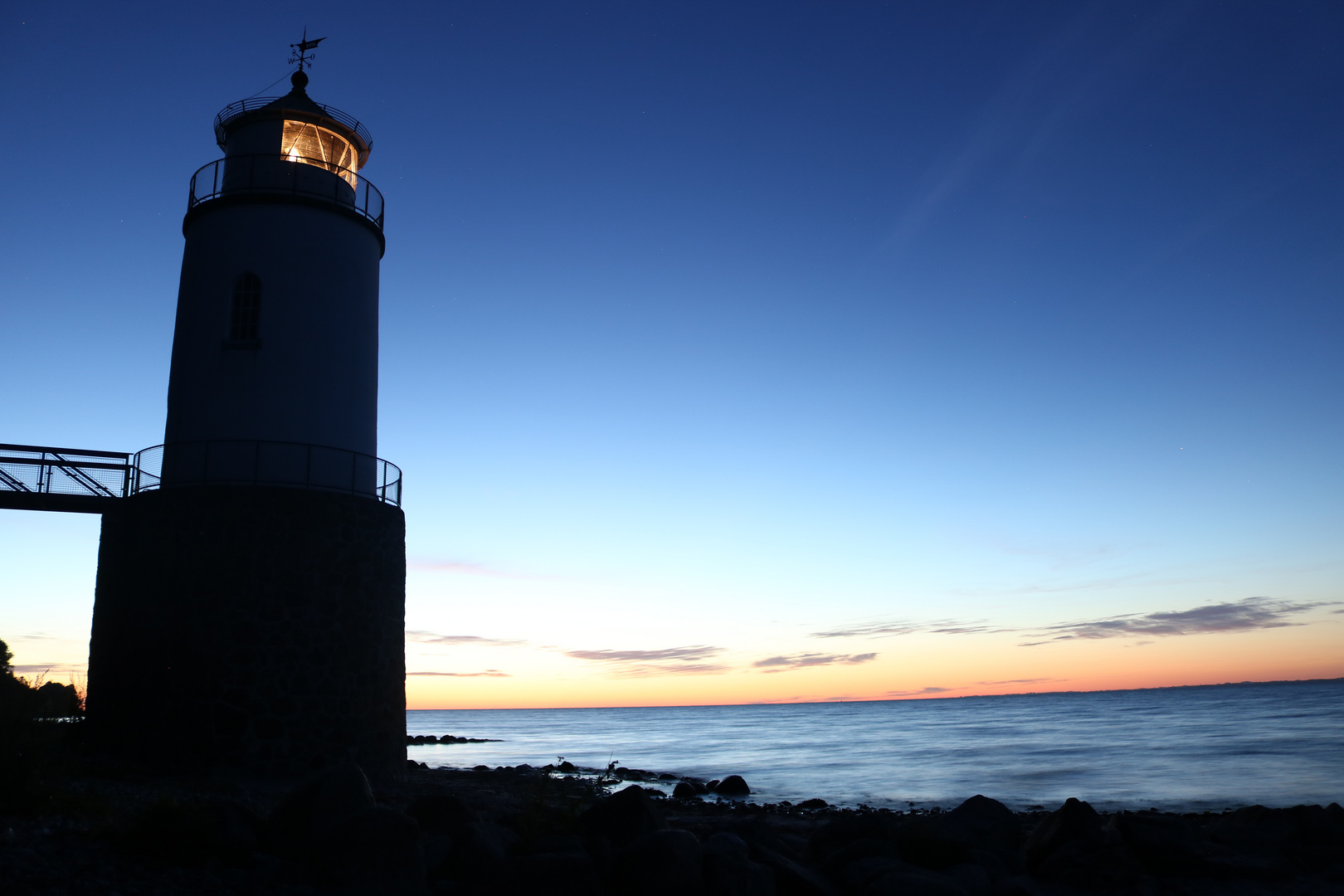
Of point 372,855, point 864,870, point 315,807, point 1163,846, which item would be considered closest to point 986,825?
point 1163,846

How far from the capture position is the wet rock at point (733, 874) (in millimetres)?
8297

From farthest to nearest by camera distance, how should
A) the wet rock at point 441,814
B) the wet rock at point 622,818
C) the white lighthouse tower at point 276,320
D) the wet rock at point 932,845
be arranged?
the white lighthouse tower at point 276,320 < the wet rock at point 932,845 < the wet rock at point 622,818 < the wet rock at point 441,814

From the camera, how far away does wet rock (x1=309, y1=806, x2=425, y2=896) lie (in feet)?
22.7

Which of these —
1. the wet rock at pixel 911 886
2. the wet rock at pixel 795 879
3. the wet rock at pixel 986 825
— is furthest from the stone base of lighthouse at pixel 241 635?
the wet rock at pixel 986 825

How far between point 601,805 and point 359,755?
232 inches

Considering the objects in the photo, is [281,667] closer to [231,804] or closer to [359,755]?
[359,755]

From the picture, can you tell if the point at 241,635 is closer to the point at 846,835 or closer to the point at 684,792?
the point at 846,835

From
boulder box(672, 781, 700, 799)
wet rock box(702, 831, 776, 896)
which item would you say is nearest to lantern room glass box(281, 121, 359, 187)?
wet rock box(702, 831, 776, 896)

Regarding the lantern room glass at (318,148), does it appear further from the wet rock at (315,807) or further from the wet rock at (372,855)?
the wet rock at (372,855)

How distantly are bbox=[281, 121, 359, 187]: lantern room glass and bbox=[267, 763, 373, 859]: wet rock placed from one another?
40.9 feet

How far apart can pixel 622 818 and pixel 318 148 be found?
45.1ft

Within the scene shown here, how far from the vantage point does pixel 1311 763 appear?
3164cm

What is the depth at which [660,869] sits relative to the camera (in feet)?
26.8

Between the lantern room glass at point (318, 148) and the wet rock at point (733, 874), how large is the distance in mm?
14200
